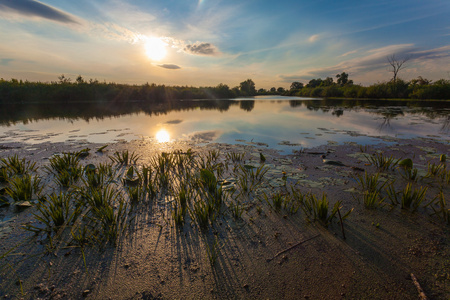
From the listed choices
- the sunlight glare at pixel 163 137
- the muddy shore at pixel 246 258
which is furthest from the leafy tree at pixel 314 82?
the muddy shore at pixel 246 258

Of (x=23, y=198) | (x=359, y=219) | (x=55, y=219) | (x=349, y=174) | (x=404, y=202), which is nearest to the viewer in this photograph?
(x=55, y=219)

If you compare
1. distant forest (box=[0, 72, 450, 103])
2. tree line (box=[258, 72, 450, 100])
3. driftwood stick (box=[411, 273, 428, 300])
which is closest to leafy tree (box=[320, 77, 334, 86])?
tree line (box=[258, 72, 450, 100])

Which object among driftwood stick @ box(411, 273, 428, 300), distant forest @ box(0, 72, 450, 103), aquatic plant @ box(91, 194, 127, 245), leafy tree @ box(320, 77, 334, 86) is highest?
leafy tree @ box(320, 77, 334, 86)

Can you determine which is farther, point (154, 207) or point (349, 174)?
point (349, 174)

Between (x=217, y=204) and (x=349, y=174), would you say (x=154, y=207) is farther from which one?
(x=349, y=174)

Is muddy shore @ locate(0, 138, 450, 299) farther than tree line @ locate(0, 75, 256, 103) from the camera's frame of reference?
No

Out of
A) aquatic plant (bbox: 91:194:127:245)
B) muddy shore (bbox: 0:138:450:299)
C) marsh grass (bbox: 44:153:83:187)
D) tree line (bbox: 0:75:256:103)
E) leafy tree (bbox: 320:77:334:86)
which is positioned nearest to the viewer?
muddy shore (bbox: 0:138:450:299)

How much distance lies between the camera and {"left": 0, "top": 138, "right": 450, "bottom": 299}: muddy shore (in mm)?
1711

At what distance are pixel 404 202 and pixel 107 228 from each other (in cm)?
429

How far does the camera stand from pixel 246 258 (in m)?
2.08

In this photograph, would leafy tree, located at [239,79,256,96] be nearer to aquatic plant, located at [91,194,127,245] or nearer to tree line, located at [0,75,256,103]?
tree line, located at [0,75,256,103]

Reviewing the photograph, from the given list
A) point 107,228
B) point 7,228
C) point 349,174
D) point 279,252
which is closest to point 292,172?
point 349,174

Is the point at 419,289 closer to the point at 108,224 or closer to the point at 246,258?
the point at 246,258

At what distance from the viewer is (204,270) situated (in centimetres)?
192
